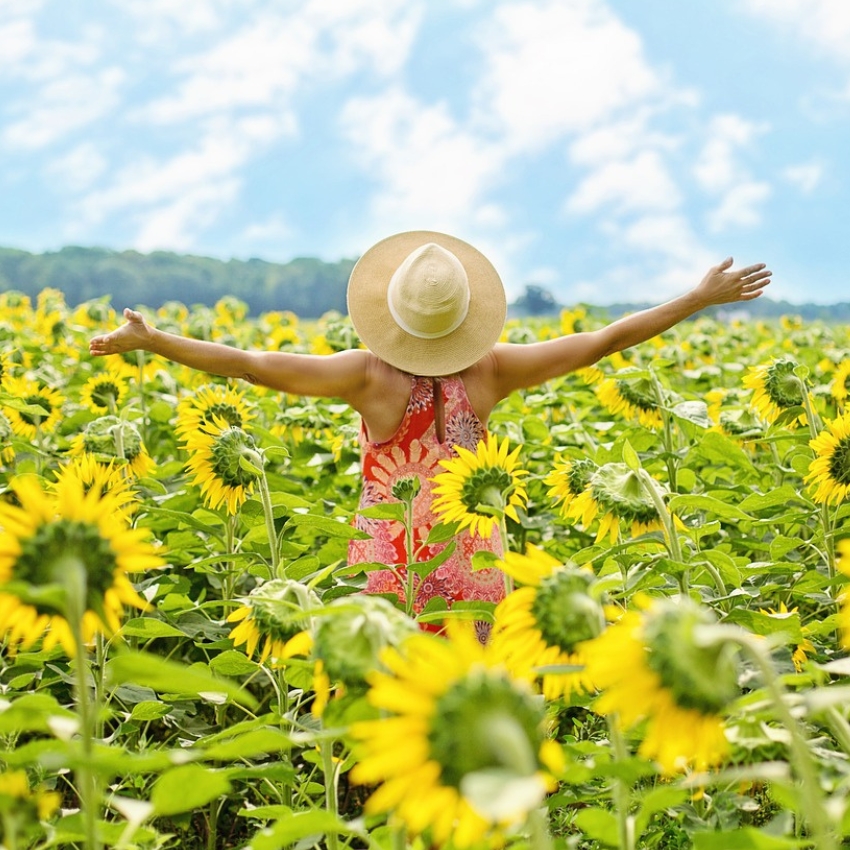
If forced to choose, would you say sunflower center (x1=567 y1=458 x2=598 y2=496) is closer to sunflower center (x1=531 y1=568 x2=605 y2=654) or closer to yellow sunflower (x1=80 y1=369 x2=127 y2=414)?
sunflower center (x1=531 y1=568 x2=605 y2=654)

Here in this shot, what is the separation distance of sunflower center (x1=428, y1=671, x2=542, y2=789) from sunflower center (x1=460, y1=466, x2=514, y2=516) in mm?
990

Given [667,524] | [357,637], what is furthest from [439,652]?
[667,524]

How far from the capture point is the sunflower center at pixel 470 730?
0.96 meters

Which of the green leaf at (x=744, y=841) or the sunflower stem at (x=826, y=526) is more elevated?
the sunflower stem at (x=826, y=526)

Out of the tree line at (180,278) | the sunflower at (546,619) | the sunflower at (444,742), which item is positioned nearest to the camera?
the sunflower at (444,742)

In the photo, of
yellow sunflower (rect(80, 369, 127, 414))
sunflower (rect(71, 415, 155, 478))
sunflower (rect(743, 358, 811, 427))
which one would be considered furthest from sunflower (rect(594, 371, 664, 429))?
yellow sunflower (rect(80, 369, 127, 414))

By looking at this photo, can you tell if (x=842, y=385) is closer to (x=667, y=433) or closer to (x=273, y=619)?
(x=667, y=433)

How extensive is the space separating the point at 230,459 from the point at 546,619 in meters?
1.14

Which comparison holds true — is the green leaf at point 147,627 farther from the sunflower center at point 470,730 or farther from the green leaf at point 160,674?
the sunflower center at point 470,730

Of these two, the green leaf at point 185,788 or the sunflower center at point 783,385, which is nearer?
the green leaf at point 185,788

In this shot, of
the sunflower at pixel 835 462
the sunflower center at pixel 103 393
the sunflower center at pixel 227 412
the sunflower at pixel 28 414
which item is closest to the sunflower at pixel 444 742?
the sunflower at pixel 835 462

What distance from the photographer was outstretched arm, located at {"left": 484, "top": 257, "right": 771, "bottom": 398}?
2945 mm

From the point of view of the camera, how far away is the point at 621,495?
6.66 feet

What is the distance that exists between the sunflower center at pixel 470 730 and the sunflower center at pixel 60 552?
17.4 inches
